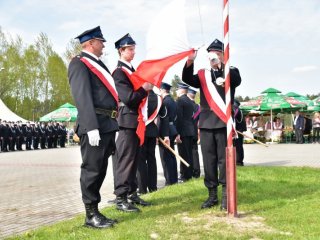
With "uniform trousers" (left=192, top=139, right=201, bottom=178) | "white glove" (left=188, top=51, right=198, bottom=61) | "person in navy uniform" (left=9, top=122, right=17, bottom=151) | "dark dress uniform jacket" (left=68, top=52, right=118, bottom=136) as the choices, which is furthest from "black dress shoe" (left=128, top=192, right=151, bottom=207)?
"person in navy uniform" (left=9, top=122, right=17, bottom=151)

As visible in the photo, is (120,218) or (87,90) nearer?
(87,90)

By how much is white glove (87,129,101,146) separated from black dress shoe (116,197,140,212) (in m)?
1.39

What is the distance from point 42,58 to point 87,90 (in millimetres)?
49238

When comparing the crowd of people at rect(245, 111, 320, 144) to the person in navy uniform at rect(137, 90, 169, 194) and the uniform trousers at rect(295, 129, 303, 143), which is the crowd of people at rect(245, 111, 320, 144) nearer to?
the uniform trousers at rect(295, 129, 303, 143)

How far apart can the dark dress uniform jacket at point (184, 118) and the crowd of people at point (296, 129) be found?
1678 centimetres

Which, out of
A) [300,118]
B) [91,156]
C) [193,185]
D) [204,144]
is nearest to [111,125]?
[91,156]

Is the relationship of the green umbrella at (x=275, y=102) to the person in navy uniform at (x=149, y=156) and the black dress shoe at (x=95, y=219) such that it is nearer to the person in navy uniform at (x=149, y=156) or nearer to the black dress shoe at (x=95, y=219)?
the person in navy uniform at (x=149, y=156)

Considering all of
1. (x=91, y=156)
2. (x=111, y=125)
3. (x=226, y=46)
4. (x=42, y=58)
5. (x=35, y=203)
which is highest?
(x=42, y=58)

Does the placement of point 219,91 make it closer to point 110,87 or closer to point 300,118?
point 110,87

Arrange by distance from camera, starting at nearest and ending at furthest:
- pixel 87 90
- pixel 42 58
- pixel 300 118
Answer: pixel 87 90
pixel 300 118
pixel 42 58

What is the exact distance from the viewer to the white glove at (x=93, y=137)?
5.04 m

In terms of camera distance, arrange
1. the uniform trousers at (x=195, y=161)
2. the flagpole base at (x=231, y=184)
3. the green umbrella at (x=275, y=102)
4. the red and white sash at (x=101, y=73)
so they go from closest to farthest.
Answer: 1. the red and white sash at (x=101, y=73)
2. the flagpole base at (x=231, y=184)
3. the uniform trousers at (x=195, y=161)
4. the green umbrella at (x=275, y=102)

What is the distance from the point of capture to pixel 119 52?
21.5 feet

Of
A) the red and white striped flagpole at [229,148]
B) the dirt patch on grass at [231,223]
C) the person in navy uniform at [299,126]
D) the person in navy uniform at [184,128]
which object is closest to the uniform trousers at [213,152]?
the red and white striped flagpole at [229,148]
